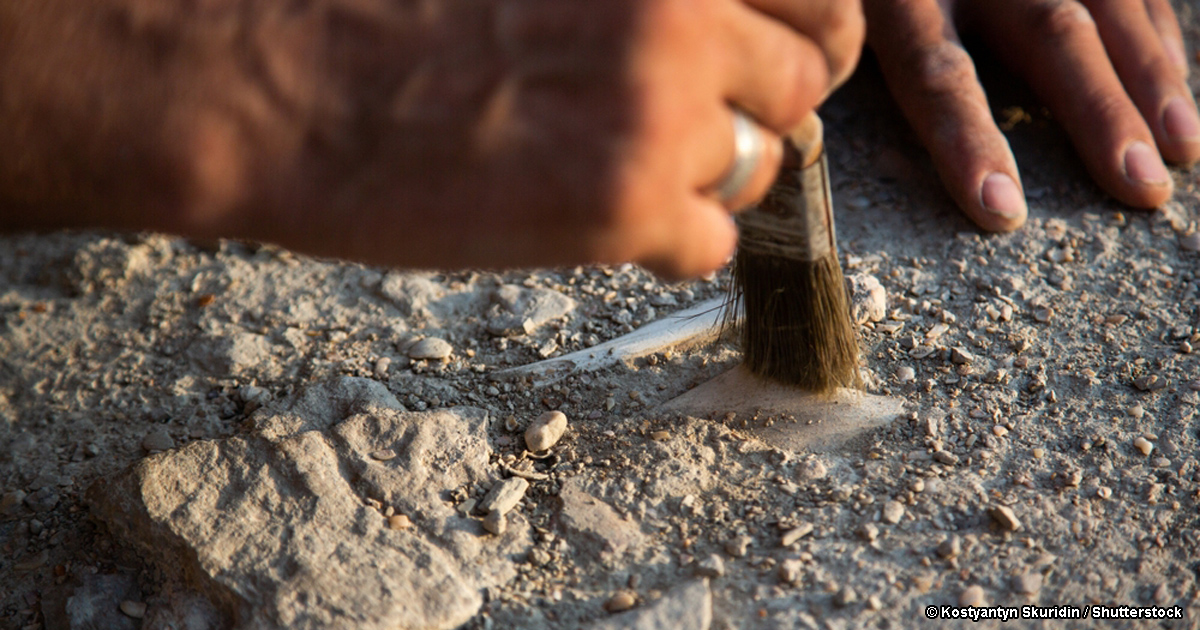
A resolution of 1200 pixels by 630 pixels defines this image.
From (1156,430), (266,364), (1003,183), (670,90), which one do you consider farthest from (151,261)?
(1156,430)

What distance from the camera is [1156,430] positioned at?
4.95 feet

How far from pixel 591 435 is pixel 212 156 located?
2.67ft

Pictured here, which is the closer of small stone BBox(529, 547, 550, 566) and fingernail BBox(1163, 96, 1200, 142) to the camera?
small stone BBox(529, 547, 550, 566)

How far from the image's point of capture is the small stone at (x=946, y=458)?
1437 mm

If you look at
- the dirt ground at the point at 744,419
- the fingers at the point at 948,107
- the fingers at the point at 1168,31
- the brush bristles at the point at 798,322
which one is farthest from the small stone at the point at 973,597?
the fingers at the point at 1168,31

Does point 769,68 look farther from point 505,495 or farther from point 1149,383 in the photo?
point 1149,383

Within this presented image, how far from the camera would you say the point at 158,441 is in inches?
62.8

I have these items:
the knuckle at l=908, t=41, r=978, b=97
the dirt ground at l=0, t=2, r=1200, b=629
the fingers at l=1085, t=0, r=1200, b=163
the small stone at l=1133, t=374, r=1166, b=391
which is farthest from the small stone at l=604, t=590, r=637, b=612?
the fingers at l=1085, t=0, r=1200, b=163

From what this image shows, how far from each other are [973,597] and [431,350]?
102 cm

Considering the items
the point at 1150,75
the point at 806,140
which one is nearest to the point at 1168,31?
the point at 1150,75

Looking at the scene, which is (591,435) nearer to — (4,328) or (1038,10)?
(4,328)

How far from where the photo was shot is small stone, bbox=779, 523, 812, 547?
1.31 metres

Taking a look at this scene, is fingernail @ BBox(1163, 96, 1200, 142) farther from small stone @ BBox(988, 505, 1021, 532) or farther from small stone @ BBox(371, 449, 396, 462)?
small stone @ BBox(371, 449, 396, 462)

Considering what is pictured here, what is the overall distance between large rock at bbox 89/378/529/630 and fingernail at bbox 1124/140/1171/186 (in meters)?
1.56
